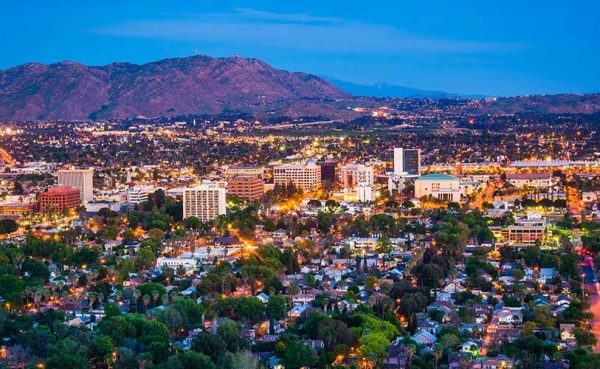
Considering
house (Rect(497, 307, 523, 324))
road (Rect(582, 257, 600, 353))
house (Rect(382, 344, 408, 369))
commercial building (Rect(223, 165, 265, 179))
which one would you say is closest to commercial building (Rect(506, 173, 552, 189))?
commercial building (Rect(223, 165, 265, 179))

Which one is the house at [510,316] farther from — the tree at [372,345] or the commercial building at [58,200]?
the commercial building at [58,200]

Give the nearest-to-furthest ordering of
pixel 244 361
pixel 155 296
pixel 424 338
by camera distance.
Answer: pixel 244 361, pixel 424 338, pixel 155 296

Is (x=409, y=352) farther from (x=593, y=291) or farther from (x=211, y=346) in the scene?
(x=593, y=291)

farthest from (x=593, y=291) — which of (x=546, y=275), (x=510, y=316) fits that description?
(x=510, y=316)

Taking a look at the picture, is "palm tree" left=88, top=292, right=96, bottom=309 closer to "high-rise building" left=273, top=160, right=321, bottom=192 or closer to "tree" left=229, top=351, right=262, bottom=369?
"tree" left=229, top=351, right=262, bottom=369

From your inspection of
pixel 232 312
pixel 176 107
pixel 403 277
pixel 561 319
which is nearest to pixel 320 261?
pixel 403 277

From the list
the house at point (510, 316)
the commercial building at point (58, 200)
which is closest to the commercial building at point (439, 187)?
the commercial building at point (58, 200)
